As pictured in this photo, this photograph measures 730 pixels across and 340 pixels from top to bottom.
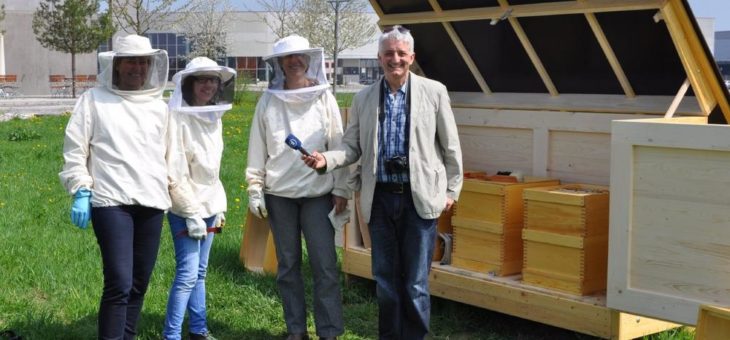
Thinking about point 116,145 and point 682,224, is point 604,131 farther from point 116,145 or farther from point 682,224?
point 116,145

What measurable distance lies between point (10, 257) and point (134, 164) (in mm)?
3305

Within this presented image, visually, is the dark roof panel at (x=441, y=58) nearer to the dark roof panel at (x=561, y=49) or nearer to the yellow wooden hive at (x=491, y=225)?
the dark roof panel at (x=561, y=49)

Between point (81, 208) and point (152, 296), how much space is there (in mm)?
2079

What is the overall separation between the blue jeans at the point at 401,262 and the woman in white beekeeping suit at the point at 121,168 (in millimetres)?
1172

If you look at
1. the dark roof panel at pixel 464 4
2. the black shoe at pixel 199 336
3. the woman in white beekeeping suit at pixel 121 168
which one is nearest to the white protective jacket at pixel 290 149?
the woman in white beekeeping suit at pixel 121 168

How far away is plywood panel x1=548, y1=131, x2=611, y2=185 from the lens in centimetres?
619

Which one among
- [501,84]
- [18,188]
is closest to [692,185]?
[501,84]

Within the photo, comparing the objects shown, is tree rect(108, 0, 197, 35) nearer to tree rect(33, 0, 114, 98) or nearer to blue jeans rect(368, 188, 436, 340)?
tree rect(33, 0, 114, 98)

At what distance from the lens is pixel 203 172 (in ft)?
17.8

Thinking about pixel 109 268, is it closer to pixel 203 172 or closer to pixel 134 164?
pixel 134 164

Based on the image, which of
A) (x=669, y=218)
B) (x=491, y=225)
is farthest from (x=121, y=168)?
(x=669, y=218)

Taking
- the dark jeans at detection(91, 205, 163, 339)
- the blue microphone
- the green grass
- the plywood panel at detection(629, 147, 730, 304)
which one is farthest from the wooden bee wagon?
the dark jeans at detection(91, 205, 163, 339)

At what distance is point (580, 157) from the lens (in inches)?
250

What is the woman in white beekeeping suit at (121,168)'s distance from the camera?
477cm
